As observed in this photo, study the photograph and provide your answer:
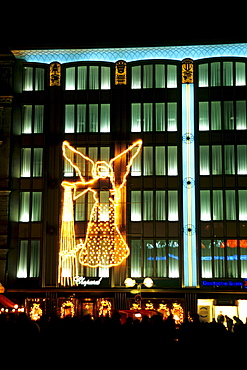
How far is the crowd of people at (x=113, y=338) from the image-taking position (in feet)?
34.0

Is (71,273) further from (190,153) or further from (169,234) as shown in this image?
→ (190,153)

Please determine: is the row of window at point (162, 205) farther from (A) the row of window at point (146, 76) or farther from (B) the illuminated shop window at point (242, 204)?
(A) the row of window at point (146, 76)

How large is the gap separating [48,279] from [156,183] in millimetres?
9931

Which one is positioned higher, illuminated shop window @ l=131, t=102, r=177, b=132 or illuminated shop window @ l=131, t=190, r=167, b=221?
Answer: illuminated shop window @ l=131, t=102, r=177, b=132

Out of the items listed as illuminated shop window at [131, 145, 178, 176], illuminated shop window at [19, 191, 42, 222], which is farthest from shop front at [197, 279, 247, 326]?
illuminated shop window at [19, 191, 42, 222]

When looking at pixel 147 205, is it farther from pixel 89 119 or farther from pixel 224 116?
pixel 224 116

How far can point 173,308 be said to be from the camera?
38406 millimetres

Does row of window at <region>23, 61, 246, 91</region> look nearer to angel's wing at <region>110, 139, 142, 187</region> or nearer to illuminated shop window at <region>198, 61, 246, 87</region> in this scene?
illuminated shop window at <region>198, 61, 246, 87</region>

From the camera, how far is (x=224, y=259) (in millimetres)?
39125

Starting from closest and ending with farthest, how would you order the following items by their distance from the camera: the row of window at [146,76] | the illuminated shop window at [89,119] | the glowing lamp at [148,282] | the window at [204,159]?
the glowing lamp at [148,282], the window at [204,159], the row of window at [146,76], the illuminated shop window at [89,119]

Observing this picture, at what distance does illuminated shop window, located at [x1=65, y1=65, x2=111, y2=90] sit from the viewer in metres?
41.8

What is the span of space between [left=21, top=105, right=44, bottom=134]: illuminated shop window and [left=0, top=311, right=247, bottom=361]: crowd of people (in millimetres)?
30352

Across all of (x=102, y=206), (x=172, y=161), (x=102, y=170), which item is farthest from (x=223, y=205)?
(x=102, y=170)

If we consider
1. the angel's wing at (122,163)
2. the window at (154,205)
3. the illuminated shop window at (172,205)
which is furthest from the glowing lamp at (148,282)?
the angel's wing at (122,163)
